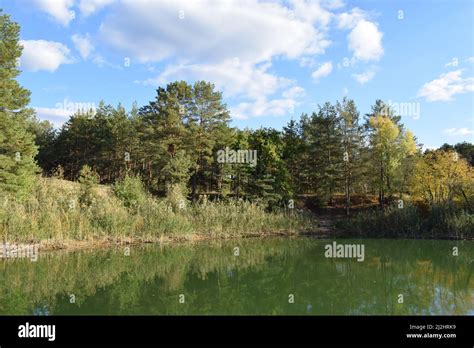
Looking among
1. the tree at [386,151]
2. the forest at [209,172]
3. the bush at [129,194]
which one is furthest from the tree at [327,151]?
the bush at [129,194]

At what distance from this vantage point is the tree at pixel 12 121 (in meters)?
16.9

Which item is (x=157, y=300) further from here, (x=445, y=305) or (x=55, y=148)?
(x=55, y=148)

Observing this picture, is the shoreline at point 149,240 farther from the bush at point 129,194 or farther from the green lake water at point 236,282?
the bush at point 129,194

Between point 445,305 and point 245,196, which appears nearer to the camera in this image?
point 445,305

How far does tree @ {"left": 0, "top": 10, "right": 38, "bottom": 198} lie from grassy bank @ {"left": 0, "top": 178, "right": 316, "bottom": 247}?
1041 millimetres

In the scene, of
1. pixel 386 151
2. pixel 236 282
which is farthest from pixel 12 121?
pixel 386 151

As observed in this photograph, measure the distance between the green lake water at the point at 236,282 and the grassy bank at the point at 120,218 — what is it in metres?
1.31

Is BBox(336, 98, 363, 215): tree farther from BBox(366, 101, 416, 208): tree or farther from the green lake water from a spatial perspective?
the green lake water

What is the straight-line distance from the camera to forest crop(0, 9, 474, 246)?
17.1 m

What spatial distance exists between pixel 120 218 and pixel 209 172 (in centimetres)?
1229

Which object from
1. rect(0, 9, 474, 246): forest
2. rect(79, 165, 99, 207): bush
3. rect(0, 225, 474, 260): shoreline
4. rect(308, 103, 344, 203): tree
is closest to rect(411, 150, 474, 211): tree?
rect(0, 9, 474, 246): forest

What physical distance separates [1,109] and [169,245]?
33.3 feet
